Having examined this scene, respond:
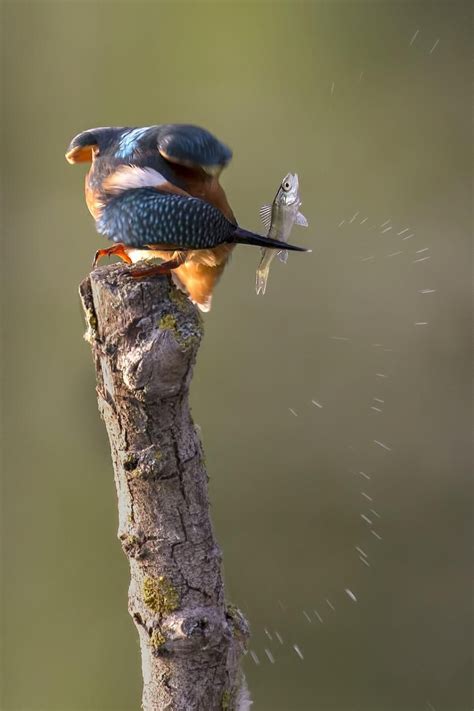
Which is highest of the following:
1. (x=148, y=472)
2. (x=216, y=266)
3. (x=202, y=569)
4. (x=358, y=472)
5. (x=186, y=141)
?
(x=186, y=141)

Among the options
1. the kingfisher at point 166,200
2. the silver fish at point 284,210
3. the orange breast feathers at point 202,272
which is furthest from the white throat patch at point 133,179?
the silver fish at point 284,210

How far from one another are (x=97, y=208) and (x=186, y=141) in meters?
0.17

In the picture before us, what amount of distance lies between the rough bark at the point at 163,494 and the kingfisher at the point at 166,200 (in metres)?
0.07

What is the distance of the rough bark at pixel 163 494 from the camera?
1.10 metres

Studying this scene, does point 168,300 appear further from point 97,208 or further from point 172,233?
point 97,208

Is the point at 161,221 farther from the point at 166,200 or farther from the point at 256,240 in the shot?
the point at 256,240

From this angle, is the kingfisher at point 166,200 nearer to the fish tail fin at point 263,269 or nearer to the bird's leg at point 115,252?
the bird's leg at point 115,252

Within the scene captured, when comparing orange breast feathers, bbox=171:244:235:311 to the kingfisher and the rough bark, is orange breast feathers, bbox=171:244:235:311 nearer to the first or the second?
the kingfisher

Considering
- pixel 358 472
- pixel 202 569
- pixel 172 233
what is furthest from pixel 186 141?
pixel 358 472

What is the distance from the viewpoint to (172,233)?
1.17 m

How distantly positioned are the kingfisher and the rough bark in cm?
7

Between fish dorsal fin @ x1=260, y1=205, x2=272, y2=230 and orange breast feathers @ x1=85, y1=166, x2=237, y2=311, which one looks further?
fish dorsal fin @ x1=260, y1=205, x2=272, y2=230

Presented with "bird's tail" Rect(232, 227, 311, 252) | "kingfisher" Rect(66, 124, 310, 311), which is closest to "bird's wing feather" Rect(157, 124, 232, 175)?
"kingfisher" Rect(66, 124, 310, 311)

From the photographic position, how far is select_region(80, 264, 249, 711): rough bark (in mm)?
1101
